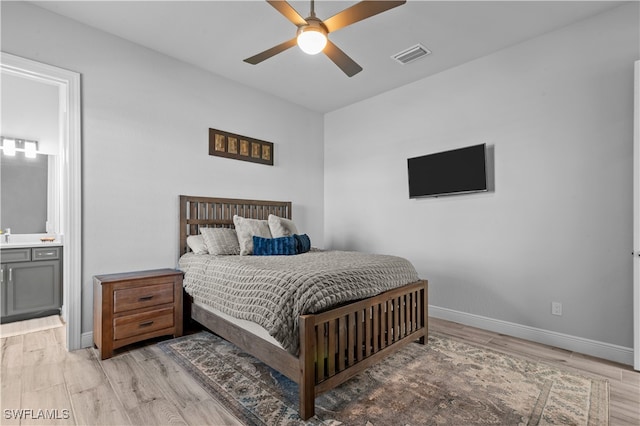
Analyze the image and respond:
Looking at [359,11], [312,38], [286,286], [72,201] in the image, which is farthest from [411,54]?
[72,201]

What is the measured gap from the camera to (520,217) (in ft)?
10.2

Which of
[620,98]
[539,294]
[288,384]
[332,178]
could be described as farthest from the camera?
[332,178]

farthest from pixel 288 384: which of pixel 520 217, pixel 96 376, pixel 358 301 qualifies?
pixel 520 217

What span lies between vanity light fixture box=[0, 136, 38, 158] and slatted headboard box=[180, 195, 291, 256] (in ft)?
7.77

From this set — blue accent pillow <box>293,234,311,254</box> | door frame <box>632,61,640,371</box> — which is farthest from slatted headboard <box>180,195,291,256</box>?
door frame <box>632,61,640,371</box>

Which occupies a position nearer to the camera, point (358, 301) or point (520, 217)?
point (358, 301)

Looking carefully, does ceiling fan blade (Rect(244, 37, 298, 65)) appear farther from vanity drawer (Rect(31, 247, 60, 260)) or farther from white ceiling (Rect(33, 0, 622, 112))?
vanity drawer (Rect(31, 247, 60, 260))

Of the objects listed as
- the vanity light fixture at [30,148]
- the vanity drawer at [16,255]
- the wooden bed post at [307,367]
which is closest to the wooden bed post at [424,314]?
the wooden bed post at [307,367]

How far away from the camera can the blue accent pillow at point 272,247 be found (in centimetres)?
337

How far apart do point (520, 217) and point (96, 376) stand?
392 cm

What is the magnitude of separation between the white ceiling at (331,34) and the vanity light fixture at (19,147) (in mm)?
2181

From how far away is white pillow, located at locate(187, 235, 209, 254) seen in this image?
3324 millimetres

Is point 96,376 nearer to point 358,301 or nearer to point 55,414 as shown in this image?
point 55,414

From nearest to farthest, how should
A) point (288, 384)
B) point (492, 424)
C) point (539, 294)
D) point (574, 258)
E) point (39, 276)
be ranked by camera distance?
point (492, 424), point (288, 384), point (574, 258), point (539, 294), point (39, 276)
